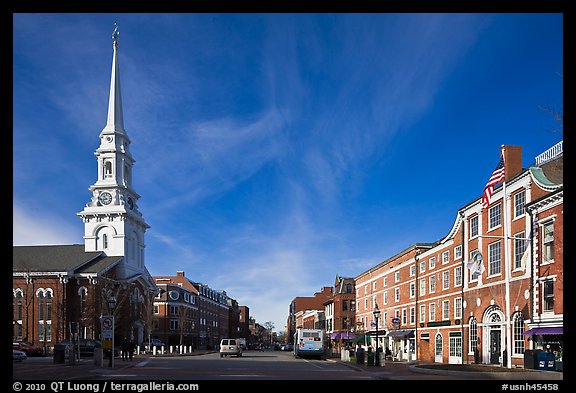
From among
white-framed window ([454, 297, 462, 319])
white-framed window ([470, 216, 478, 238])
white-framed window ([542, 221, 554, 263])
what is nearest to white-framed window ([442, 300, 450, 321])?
white-framed window ([454, 297, 462, 319])

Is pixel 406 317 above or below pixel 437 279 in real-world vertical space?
below

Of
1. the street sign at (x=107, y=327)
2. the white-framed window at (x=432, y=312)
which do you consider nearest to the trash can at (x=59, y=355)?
the street sign at (x=107, y=327)

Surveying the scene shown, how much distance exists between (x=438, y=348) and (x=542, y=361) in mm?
24800

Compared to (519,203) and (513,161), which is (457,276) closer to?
(513,161)

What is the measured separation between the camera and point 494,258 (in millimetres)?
42000

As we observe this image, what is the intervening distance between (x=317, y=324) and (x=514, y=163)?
10884cm

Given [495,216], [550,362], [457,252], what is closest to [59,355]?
[550,362]

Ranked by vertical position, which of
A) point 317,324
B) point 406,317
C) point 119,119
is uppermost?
point 119,119

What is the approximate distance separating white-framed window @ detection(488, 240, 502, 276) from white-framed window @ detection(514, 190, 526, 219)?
141 inches

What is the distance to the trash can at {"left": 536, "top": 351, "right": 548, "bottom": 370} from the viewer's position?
29.9 metres

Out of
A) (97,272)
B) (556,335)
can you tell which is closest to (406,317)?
(556,335)

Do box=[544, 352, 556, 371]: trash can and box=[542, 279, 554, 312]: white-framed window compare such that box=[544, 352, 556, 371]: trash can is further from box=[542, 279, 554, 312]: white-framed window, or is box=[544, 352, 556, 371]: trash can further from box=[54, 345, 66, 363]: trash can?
box=[54, 345, 66, 363]: trash can

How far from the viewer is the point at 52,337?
257 ft
